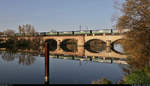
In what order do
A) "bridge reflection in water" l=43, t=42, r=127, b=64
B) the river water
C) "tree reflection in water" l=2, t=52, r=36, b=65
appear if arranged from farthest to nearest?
"bridge reflection in water" l=43, t=42, r=127, b=64
"tree reflection in water" l=2, t=52, r=36, b=65
the river water

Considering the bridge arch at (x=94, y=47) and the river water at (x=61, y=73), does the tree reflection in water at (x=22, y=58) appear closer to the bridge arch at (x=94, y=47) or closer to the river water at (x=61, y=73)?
the river water at (x=61, y=73)

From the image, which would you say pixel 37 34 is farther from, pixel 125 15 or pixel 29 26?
pixel 125 15

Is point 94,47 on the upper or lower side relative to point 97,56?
lower

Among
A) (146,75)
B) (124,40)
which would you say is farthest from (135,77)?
(124,40)

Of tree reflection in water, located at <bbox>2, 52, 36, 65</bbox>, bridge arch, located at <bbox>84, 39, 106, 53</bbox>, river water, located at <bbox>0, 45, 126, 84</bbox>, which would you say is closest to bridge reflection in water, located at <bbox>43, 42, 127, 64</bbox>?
river water, located at <bbox>0, 45, 126, 84</bbox>

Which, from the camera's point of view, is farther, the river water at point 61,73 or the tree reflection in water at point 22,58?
the tree reflection in water at point 22,58

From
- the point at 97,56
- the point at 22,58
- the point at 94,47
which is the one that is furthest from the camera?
the point at 94,47

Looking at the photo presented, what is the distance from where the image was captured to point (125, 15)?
18688 millimetres

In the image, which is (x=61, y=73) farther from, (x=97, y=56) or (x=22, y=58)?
(x=97, y=56)

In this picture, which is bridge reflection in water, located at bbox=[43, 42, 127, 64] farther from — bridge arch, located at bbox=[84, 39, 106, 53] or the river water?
bridge arch, located at bbox=[84, 39, 106, 53]

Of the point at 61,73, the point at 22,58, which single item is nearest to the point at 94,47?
the point at 22,58

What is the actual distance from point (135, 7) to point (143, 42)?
14.3 feet

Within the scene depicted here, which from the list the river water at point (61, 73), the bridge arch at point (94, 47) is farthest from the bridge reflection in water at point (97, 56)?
the bridge arch at point (94, 47)

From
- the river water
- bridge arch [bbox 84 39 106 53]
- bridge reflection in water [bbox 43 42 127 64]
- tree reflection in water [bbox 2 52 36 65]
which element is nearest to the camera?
the river water
